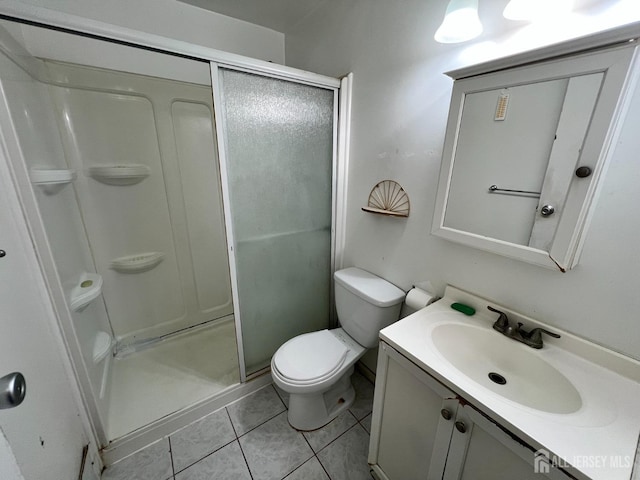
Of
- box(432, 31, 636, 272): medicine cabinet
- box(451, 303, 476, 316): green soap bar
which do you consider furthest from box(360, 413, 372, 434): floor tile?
box(432, 31, 636, 272): medicine cabinet

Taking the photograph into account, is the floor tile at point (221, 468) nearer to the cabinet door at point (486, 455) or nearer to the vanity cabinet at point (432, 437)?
the vanity cabinet at point (432, 437)

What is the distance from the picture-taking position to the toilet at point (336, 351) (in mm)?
1254

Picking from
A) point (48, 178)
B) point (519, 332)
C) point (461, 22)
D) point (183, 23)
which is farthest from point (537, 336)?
point (183, 23)

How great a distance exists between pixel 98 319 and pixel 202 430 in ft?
3.18

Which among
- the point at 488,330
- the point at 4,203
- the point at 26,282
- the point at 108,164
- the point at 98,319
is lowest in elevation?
the point at 98,319

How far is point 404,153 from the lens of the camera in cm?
124

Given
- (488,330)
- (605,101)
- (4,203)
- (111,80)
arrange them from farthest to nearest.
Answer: (111,80) → (488,330) → (4,203) → (605,101)

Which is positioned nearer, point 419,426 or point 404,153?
point 419,426

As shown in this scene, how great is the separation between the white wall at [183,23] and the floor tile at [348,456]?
8.43 ft

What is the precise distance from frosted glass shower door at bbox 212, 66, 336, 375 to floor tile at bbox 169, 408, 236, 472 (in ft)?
1.07

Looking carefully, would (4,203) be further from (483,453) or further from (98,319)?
(483,453)

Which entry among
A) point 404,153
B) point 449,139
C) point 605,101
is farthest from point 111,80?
point 605,101

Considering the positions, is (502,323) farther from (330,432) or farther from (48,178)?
(48,178)

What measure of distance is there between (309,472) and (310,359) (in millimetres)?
507
